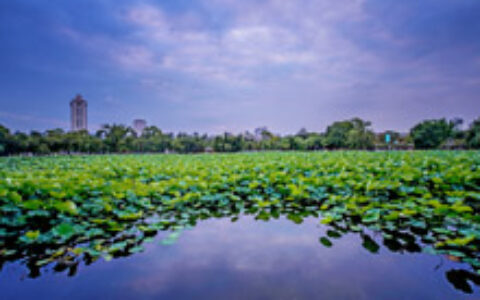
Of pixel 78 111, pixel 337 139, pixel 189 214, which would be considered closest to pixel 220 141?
pixel 337 139

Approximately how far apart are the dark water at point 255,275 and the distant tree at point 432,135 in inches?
2033

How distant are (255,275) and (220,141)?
158 ft

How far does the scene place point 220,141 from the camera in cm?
4997

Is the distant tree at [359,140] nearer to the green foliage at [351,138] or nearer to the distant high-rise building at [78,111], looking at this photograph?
the green foliage at [351,138]

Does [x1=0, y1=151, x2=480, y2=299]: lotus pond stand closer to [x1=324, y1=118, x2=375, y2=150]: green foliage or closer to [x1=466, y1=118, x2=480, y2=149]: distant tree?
[x1=466, y1=118, x2=480, y2=149]: distant tree

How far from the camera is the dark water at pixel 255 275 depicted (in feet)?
5.67

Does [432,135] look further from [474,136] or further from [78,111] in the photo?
[78,111]

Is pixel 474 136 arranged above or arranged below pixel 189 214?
above

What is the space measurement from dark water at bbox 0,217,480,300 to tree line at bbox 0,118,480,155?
38267 millimetres

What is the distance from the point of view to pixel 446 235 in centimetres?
247

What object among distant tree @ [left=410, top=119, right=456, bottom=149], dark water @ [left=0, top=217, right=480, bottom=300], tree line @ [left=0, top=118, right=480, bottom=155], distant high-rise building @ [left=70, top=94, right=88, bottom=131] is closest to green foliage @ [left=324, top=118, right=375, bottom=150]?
tree line @ [left=0, top=118, right=480, bottom=155]

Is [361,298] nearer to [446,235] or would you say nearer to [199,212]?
[446,235]

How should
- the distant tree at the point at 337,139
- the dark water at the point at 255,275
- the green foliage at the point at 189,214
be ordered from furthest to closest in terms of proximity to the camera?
1. the distant tree at the point at 337,139
2. the green foliage at the point at 189,214
3. the dark water at the point at 255,275

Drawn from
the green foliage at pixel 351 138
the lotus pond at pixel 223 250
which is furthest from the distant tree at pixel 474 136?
the lotus pond at pixel 223 250
